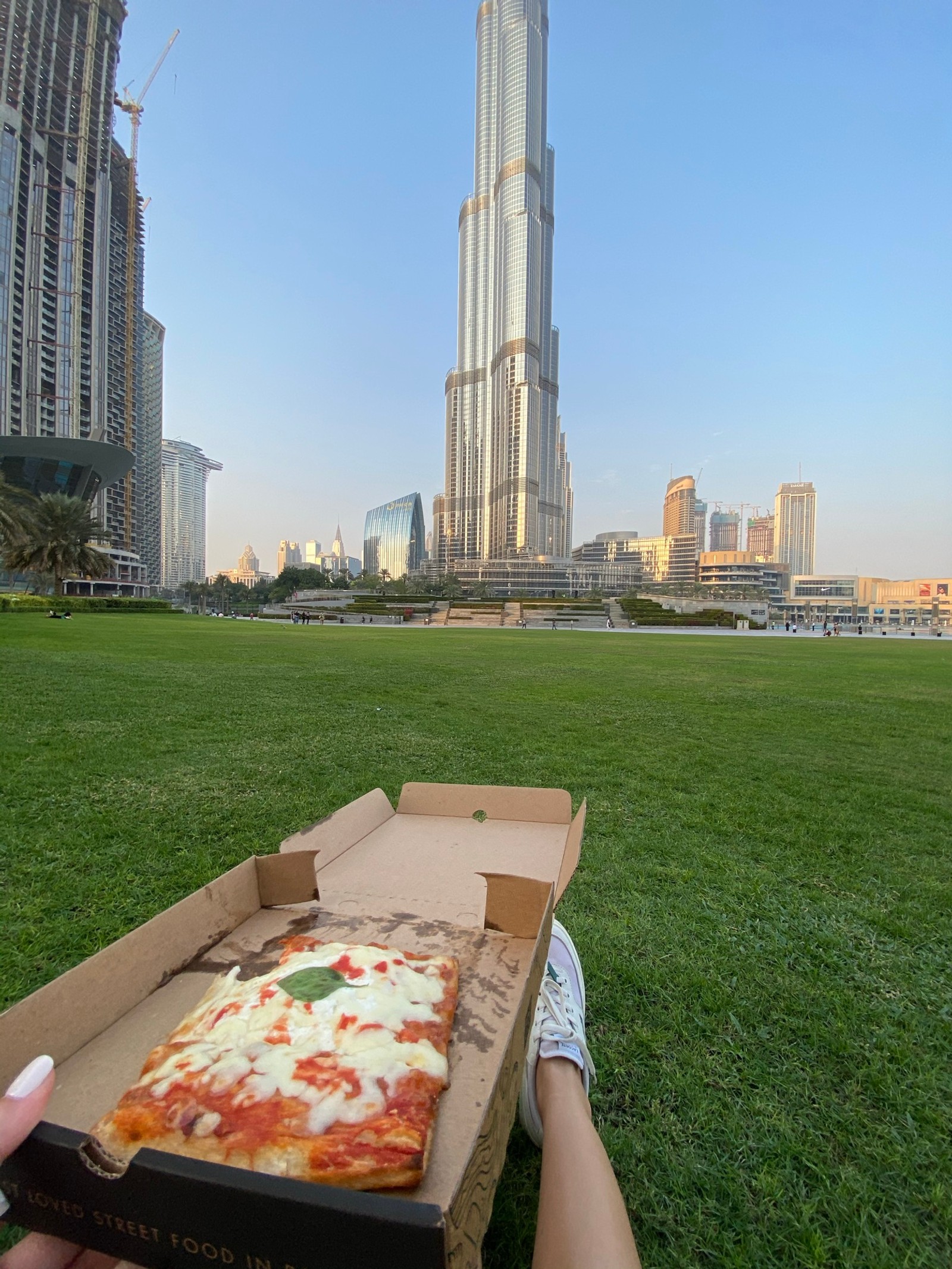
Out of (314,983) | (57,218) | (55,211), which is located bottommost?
(314,983)

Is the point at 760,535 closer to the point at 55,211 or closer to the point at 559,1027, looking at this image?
the point at 55,211

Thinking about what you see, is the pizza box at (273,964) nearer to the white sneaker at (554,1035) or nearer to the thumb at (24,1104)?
the thumb at (24,1104)

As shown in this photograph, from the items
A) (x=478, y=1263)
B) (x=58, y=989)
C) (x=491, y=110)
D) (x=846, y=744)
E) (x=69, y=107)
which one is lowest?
(x=846, y=744)

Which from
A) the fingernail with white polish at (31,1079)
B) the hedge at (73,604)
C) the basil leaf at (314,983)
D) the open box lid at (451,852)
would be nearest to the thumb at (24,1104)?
the fingernail with white polish at (31,1079)

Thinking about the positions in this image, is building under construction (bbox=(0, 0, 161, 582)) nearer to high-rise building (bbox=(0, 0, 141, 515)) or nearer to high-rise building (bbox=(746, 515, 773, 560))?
high-rise building (bbox=(0, 0, 141, 515))

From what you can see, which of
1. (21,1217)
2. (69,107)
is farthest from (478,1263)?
(69,107)

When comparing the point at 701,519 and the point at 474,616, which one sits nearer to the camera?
the point at 474,616

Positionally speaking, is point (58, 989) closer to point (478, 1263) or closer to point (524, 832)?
point (478, 1263)

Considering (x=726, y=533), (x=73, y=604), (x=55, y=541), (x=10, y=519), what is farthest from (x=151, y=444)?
(x=726, y=533)
